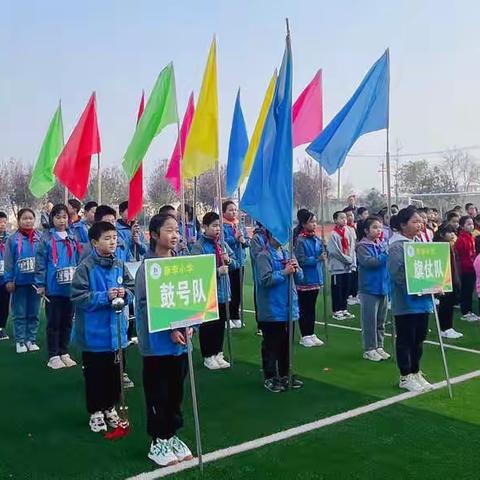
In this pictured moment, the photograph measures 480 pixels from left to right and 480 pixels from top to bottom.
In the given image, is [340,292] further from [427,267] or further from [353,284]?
[427,267]

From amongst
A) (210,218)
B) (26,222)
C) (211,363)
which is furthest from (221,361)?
(26,222)

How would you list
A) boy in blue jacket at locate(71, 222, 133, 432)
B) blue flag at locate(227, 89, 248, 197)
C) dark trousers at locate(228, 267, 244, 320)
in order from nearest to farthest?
boy in blue jacket at locate(71, 222, 133, 432) < blue flag at locate(227, 89, 248, 197) < dark trousers at locate(228, 267, 244, 320)

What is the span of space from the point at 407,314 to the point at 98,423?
308 centimetres

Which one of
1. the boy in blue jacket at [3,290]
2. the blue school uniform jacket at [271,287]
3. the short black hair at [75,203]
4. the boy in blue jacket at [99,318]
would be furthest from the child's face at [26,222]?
the blue school uniform jacket at [271,287]

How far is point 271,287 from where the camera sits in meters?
6.09

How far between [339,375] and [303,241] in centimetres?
206

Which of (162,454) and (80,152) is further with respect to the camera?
(80,152)

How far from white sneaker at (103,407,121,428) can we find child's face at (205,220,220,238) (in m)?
2.75

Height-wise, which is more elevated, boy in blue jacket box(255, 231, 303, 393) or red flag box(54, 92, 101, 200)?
red flag box(54, 92, 101, 200)

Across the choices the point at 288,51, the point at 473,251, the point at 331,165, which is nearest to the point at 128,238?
the point at 331,165

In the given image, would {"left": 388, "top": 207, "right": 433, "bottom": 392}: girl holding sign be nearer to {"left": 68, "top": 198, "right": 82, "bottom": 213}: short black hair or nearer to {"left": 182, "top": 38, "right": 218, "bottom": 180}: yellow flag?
{"left": 182, "top": 38, "right": 218, "bottom": 180}: yellow flag

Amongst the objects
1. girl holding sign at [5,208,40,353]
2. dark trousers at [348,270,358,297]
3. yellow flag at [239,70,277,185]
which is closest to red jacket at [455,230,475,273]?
dark trousers at [348,270,358,297]

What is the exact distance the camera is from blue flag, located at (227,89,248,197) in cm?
858

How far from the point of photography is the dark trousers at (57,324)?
7.12 metres
